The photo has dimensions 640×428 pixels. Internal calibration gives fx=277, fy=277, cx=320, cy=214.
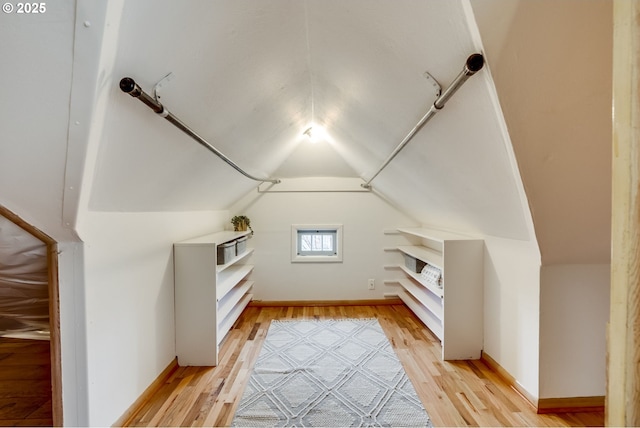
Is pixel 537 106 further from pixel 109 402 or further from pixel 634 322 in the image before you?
pixel 109 402

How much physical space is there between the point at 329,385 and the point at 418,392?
63cm

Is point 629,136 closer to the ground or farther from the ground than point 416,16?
closer to the ground

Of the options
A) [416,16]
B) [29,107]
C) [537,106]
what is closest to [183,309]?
[29,107]

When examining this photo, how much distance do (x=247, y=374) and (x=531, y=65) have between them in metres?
2.52

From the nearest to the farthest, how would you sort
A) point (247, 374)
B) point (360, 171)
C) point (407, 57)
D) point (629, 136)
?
point (629, 136), point (407, 57), point (247, 374), point (360, 171)

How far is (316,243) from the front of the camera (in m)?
3.98

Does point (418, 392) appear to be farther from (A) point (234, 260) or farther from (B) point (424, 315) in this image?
(A) point (234, 260)

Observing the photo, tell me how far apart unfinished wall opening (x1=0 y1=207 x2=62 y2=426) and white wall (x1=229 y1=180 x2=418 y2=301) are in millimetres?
2126

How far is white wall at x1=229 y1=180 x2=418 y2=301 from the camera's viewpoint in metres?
3.82

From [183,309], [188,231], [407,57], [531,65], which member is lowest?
[183,309]

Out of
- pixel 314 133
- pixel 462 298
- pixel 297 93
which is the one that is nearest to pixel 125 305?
pixel 297 93

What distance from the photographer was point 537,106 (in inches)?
42.0

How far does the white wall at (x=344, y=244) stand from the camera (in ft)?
12.5

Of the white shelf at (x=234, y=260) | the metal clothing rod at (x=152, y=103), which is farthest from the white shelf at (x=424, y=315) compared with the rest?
the metal clothing rod at (x=152, y=103)
